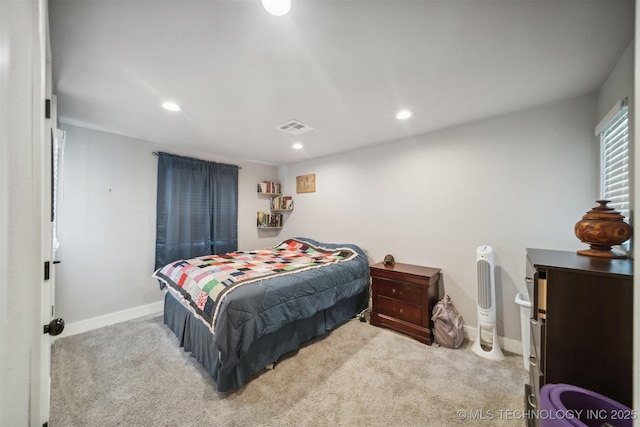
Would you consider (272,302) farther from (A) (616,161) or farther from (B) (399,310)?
(A) (616,161)

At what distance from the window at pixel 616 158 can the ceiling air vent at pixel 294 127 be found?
237 cm

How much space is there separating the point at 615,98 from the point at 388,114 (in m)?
1.52

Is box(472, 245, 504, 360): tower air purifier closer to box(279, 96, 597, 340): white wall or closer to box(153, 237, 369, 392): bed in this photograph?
box(279, 96, 597, 340): white wall

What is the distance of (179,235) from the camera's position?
132 inches

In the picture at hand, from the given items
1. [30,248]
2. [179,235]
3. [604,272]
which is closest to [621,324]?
[604,272]

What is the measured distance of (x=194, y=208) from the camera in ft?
11.4

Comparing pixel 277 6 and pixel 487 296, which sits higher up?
pixel 277 6

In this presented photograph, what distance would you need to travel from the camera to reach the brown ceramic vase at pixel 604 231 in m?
1.36

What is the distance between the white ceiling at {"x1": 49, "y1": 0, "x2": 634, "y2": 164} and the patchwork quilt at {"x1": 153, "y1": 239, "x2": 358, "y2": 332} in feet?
5.05

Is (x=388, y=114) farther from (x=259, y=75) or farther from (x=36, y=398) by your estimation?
(x=36, y=398)

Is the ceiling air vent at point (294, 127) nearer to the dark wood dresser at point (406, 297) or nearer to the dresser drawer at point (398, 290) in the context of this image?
the dark wood dresser at point (406, 297)

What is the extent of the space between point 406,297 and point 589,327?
159 centimetres

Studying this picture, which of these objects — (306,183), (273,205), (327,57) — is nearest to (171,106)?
(327,57)

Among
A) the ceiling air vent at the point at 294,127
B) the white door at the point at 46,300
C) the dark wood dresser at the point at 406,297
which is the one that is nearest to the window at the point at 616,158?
the dark wood dresser at the point at 406,297
